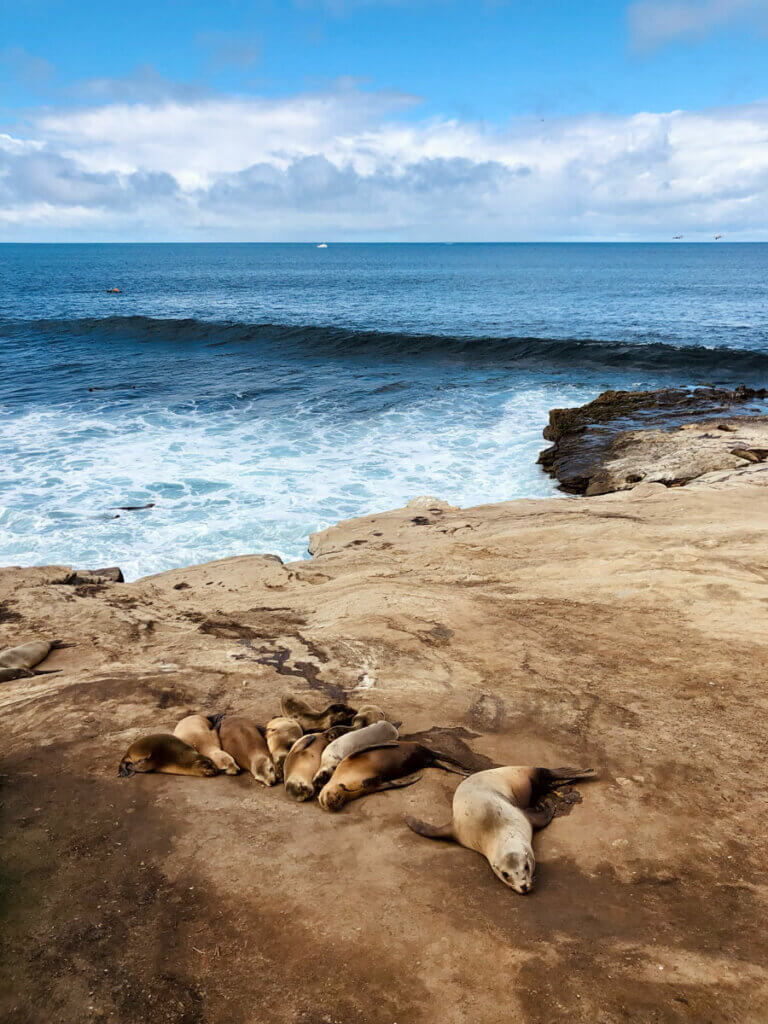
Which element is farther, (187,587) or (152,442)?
(152,442)

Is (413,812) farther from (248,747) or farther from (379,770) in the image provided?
(248,747)

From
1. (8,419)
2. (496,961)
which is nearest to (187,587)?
(496,961)

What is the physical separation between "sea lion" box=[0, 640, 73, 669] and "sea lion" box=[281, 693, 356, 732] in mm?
3056

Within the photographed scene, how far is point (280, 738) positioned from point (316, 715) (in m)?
0.37

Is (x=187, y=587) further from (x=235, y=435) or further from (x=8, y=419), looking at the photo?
(x=8, y=419)

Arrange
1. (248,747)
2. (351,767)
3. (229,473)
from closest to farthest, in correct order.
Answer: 1. (351,767)
2. (248,747)
3. (229,473)

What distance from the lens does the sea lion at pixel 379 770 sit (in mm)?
4051

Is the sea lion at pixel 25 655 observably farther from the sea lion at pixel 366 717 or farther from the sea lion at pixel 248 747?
the sea lion at pixel 366 717

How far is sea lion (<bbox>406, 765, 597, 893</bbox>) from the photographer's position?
11.1 feet

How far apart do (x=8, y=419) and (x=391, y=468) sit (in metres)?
12.7

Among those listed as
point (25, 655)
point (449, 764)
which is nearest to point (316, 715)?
point (449, 764)

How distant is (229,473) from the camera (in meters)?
14.7

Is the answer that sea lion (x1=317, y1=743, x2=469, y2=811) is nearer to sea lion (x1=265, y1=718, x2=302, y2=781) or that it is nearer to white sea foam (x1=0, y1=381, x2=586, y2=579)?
sea lion (x1=265, y1=718, x2=302, y2=781)

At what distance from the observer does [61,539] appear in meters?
11.4
